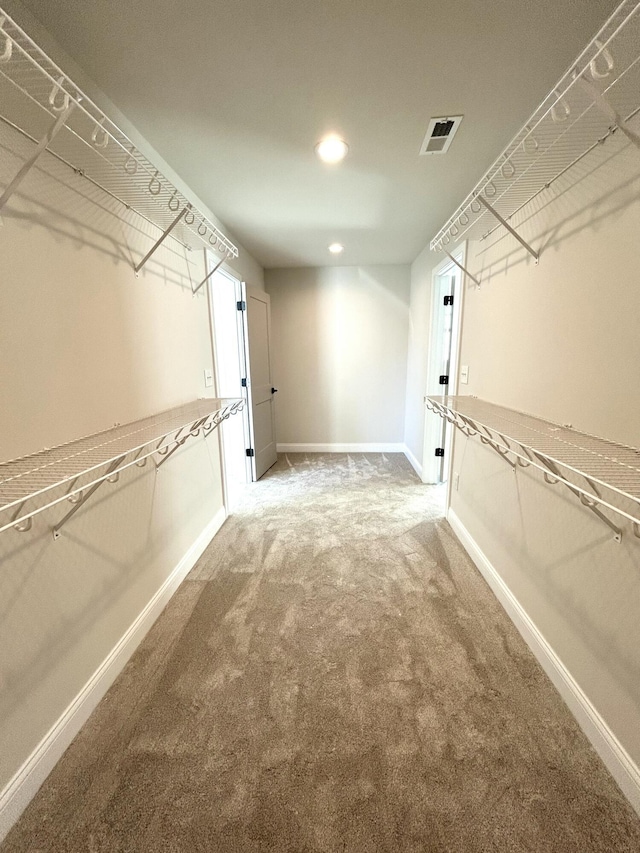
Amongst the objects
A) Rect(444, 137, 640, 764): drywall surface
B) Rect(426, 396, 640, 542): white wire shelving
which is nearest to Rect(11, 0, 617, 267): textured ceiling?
Rect(444, 137, 640, 764): drywall surface

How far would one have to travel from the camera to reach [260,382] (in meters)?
3.79

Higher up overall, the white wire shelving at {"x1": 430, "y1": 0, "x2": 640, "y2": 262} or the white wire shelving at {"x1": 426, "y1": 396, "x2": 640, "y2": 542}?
the white wire shelving at {"x1": 430, "y1": 0, "x2": 640, "y2": 262}

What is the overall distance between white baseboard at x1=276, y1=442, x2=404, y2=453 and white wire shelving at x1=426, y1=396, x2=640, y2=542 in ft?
10.1

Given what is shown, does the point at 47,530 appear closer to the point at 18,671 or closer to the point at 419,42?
the point at 18,671

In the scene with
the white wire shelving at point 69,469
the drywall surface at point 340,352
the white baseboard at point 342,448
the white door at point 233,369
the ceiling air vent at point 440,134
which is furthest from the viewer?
the white baseboard at point 342,448

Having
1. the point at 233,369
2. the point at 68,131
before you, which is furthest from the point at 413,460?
the point at 68,131

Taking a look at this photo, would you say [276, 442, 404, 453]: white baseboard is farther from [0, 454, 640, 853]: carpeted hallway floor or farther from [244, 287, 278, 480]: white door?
[0, 454, 640, 853]: carpeted hallway floor

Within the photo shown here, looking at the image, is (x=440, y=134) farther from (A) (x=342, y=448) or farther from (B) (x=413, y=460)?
(A) (x=342, y=448)

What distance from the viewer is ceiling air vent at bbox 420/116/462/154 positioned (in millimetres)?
1525

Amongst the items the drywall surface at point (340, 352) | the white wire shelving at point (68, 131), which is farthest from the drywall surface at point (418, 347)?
the white wire shelving at point (68, 131)

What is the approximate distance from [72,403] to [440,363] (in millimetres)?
3140

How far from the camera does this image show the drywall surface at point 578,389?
1063mm

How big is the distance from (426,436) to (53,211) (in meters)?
3.38

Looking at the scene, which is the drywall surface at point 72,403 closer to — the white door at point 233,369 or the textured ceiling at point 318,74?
the textured ceiling at point 318,74
